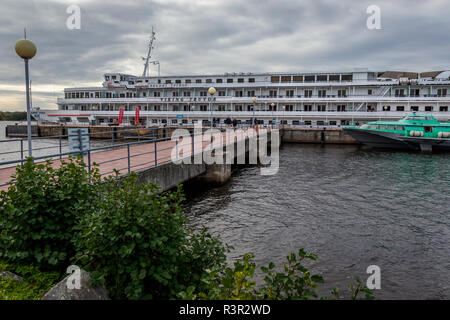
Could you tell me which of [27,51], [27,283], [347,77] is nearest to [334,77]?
[347,77]

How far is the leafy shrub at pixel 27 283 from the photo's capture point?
387 centimetres

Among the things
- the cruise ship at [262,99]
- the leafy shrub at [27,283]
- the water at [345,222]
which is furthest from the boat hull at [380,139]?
the leafy shrub at [27,283]

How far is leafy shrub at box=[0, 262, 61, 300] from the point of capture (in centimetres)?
387

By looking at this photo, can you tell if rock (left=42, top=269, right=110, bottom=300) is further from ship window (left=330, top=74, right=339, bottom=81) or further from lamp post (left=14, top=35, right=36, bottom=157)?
ship window (left=330, top=74, right=339, bottom=81)

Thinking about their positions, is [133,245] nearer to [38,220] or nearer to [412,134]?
[38,220]

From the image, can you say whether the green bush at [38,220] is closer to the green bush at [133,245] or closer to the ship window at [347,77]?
the green bush at [133,245]

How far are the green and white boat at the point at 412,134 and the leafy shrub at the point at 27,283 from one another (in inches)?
1501

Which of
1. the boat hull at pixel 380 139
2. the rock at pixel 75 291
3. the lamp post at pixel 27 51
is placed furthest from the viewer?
the boat hull at pixel 380 139

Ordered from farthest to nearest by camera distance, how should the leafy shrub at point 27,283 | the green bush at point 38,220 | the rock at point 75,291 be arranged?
1. the green bush at point 38,220
2. the leafy shrub at point 27,283
3. the rock at point 75,291

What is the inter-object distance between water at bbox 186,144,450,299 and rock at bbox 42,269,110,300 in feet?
16.5

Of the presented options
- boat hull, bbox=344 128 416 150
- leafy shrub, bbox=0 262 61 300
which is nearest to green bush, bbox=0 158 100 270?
leafy shrub, bbox=0 262 61 300

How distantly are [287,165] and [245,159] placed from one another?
3.76 meters

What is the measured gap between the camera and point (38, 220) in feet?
14.4
